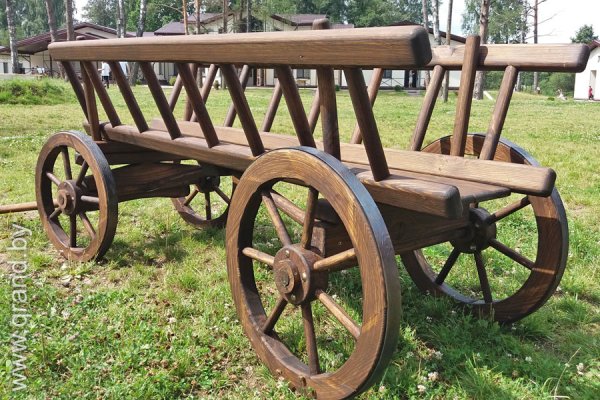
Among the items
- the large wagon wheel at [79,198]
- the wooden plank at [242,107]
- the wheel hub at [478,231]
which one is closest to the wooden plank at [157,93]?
the large wagon wheel at [79,198]

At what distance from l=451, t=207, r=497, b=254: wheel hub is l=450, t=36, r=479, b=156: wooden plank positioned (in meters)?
0.30

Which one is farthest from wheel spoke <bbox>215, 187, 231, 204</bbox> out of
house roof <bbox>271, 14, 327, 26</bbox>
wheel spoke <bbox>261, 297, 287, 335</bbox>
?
house roof <bbox>271, 14, 327, 26</bbox>

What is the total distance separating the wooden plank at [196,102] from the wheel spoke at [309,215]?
827 mm

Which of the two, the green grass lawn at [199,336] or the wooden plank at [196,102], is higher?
the wooden plank at [196,102]

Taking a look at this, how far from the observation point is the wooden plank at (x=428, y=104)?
286 cm

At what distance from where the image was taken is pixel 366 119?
1972 millimetres

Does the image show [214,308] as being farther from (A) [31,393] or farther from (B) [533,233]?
(B) [533,233]

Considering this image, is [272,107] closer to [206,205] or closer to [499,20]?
[206,205]

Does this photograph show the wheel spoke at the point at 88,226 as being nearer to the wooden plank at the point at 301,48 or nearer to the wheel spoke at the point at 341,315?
the wooden plank at the point at 301,48

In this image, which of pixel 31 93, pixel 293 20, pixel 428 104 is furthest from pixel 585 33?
pixel 428 104

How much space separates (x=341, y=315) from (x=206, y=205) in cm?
260

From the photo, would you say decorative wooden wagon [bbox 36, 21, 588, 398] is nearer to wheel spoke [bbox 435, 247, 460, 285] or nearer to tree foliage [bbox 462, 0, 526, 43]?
wheel spoke [bbox 435, 247, 460, 285]

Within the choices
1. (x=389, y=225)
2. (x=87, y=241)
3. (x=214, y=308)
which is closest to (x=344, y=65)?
(x=389, y=225)

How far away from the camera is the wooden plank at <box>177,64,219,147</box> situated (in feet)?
8.73
